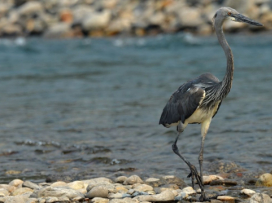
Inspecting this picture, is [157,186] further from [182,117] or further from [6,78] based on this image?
[6,78]

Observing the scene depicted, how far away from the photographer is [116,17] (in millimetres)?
34938

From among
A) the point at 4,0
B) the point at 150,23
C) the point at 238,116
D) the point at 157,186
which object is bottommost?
the point at 157,186

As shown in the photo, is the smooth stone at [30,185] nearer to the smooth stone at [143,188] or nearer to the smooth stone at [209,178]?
the smooth stone at [143,188]

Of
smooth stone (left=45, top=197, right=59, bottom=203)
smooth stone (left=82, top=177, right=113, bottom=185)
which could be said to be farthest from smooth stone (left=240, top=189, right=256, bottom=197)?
smooth stone (left=45, top=197, right=59, bottom=203)

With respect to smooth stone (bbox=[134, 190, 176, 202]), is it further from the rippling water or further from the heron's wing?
the rippling water

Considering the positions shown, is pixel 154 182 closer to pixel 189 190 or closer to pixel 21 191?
pixel 189 190

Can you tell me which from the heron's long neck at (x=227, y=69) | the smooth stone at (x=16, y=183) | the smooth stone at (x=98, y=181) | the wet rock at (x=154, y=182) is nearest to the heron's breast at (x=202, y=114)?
the heron's long neck at (x=227, y=69)

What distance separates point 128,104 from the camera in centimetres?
1132

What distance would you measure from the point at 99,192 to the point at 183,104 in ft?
4.23

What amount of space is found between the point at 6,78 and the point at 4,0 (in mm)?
29795

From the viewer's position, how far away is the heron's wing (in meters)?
5.60

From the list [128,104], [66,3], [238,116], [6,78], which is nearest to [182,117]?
[238,116]

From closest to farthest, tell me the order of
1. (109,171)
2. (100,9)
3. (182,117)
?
(182,117)
(109,171)
(100,9)

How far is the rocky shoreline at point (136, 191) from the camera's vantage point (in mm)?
5211
